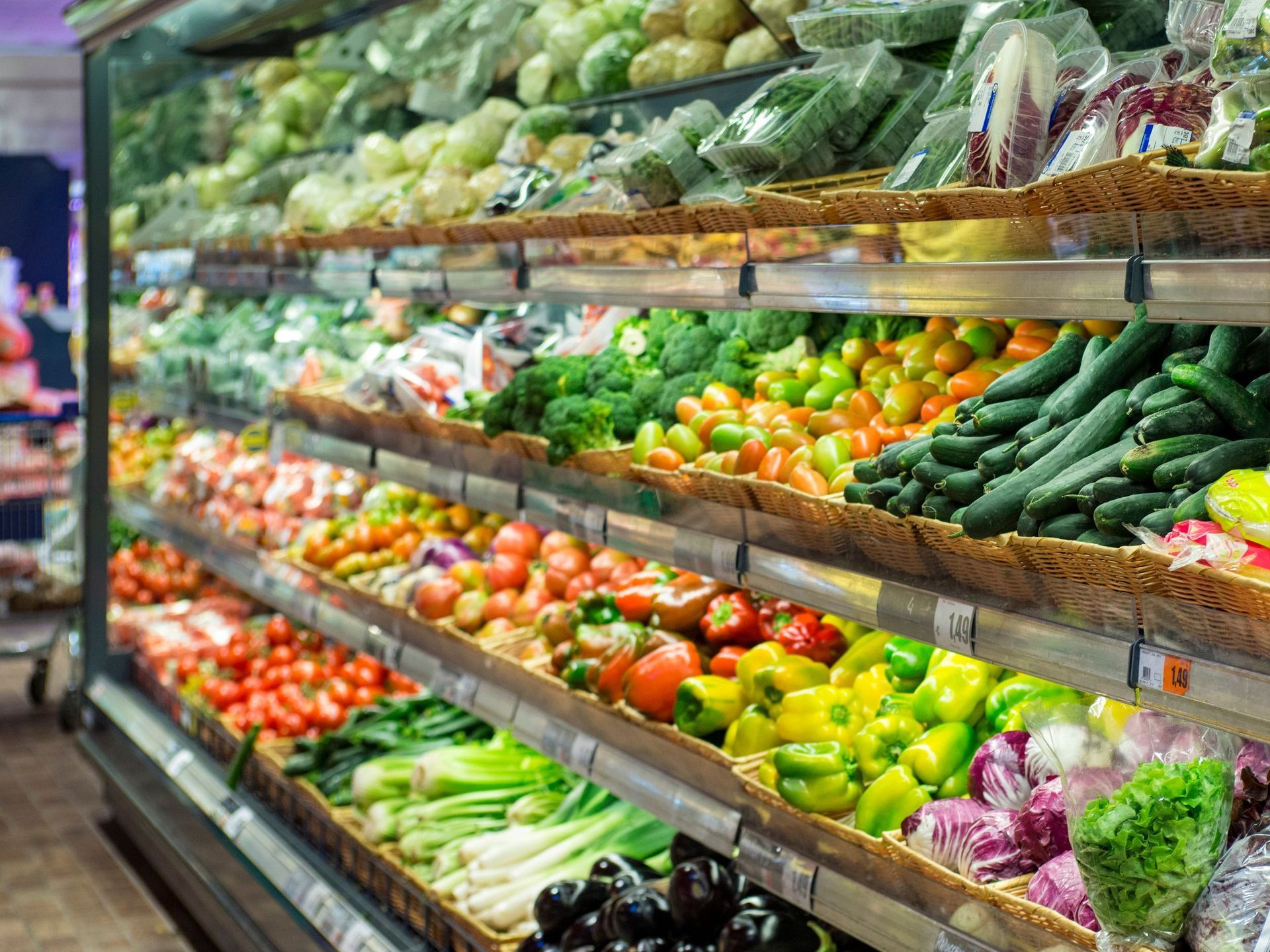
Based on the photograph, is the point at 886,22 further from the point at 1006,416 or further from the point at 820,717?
the point at 820,717

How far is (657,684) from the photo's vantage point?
8.95ft

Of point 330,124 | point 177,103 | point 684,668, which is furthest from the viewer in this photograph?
point 177,103

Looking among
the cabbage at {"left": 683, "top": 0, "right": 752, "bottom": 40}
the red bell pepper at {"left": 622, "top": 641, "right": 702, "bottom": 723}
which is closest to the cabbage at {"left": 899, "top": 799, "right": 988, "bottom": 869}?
the red bell pepper at {"left": 622, "top": 641, "right": 702, "bottom": 723}

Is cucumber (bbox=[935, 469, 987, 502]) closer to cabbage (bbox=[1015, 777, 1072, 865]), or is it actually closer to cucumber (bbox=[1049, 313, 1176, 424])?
cucumber (bbox=[1049, 313, 1176, 424])

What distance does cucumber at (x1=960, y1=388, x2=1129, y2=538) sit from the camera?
1.79 m

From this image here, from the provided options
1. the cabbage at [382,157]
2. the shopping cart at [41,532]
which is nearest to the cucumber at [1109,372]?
the cabbage at [382,157]

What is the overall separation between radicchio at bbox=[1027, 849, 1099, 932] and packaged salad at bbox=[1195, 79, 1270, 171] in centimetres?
87

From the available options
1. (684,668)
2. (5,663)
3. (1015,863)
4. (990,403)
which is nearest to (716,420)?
(684,668)

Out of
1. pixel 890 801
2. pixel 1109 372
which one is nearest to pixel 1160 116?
pixel 1109 372

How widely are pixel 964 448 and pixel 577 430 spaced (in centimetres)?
111

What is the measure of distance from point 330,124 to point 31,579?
2.53 metres

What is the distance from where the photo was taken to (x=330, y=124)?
5.21 m

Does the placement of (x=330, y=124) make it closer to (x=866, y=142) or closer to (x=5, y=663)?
(x=866, y=142)

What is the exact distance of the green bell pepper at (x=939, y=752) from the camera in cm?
225
